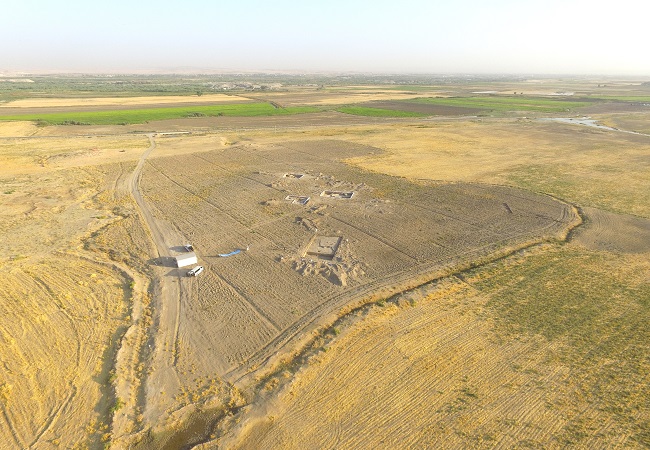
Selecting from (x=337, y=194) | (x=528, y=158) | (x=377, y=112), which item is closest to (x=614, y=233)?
(x=337, y=194)

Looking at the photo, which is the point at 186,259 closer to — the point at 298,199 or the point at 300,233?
the point at 300,233

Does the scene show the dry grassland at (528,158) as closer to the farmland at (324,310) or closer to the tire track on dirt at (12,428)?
the farmland at (324,310)

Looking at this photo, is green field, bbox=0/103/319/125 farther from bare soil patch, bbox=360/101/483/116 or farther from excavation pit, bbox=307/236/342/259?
excavation pit, bbox=307/236/342/259

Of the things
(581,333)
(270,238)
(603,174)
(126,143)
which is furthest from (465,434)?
(126,143)

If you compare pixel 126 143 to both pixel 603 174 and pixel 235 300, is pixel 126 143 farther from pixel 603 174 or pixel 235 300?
pixel 603 174

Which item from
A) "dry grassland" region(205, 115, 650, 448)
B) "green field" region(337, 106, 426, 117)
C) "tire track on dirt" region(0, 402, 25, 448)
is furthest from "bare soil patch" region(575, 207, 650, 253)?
"green field" region(337, 106, 426, 117)

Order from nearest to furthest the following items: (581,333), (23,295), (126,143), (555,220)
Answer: (581,333) → (23,295) → (555,220) → (126,143)
